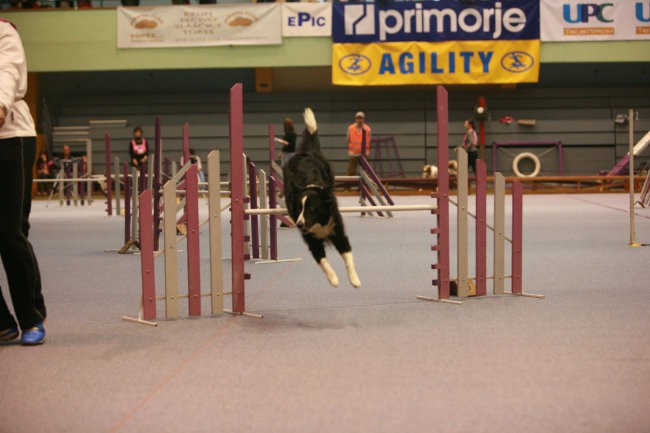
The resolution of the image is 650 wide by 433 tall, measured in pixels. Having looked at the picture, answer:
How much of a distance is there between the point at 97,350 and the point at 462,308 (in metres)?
1.97

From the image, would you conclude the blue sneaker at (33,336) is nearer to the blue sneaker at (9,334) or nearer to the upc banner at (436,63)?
the blue sneaker at (9,334)

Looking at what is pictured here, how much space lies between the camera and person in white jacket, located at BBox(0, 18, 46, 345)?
351cm

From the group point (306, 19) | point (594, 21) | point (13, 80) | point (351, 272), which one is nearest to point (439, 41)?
point (306, 19)

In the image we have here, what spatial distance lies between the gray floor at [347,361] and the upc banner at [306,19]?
12924 millimetres

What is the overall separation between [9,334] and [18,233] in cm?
48

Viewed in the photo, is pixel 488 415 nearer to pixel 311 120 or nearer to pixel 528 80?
pixel 311 120

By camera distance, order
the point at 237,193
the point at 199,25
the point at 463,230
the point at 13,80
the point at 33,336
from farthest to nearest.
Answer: the point at 199,25
the point at 463,230
the point at 237,193
the point at 33,336
the point at 13,80

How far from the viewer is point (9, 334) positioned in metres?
3.71

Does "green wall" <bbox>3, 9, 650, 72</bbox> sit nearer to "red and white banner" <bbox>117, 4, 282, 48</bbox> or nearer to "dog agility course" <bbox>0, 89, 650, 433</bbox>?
"red and white banner" <bbox>117, 4, 282, 48</bbox>

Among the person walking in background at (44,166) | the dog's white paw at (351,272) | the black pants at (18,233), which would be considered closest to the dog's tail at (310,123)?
the dog's white paw at (351,272)

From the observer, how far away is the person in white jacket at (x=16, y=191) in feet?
11.5

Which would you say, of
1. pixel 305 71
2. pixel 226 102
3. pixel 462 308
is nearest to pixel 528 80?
pixel 305 71

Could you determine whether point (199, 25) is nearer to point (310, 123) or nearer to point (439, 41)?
point (439, 41)

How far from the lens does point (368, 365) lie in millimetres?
3227
